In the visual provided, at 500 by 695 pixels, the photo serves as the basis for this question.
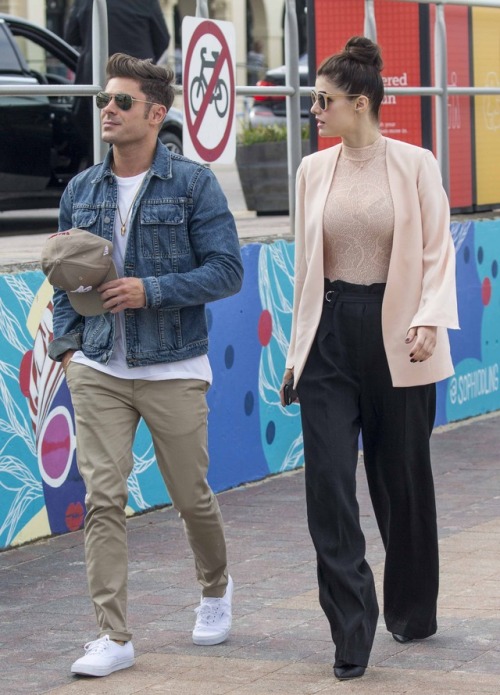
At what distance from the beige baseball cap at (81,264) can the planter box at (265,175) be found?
4.08m

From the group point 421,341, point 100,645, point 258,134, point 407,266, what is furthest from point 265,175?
point 100,645

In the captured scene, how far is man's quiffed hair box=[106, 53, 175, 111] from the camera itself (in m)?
4.89

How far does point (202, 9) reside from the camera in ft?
24.6

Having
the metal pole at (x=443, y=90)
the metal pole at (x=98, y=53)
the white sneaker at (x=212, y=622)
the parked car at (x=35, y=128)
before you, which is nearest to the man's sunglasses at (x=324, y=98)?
the white sneaker at (x=212, y=622)

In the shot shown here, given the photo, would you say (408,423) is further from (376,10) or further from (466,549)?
(376,10)

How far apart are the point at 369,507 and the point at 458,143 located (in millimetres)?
3398

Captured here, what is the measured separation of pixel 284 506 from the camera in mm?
7527

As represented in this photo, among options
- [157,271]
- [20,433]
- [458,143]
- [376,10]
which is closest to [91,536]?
[157,271]

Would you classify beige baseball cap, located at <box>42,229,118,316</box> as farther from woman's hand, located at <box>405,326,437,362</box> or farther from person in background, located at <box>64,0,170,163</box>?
person in background, located at <box>64,0,170,163</box>

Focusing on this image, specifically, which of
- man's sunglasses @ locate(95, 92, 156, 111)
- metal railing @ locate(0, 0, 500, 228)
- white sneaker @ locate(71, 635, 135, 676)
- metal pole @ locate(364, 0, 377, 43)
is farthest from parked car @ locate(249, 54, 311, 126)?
white sneaker @ locate(71, 635, 135, 676)

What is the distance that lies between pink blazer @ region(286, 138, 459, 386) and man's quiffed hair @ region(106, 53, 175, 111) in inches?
22.1

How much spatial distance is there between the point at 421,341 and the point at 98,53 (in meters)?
2.85

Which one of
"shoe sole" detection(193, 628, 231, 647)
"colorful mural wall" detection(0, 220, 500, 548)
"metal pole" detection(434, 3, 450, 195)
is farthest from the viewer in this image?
"metal pole" detection(434, 3, 450, 195)

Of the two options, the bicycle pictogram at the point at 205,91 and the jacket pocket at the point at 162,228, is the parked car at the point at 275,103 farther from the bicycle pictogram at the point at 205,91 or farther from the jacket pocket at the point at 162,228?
the jacket pocket at the point at 162,228
